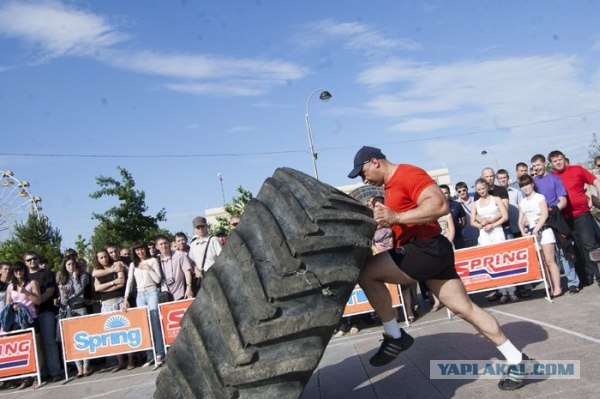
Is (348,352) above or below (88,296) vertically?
below

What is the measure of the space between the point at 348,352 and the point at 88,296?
5472 mm

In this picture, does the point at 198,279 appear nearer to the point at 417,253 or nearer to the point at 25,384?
the point at 25,384

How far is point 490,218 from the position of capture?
8.66 m

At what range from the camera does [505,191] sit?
29.8 ft

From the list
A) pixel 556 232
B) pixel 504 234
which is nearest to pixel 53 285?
pixel 504 234

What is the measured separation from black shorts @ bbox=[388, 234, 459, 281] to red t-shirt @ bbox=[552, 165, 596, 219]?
5310 millimetres

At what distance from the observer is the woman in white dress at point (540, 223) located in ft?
26.6

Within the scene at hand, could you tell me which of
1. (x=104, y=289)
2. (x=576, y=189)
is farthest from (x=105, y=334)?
(x=576, y=189)

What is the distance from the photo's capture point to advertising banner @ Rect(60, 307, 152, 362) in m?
8.83

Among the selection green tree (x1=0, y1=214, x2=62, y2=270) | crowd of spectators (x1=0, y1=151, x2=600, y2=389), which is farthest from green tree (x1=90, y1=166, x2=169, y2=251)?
crowd of spectators (x1=0, y1=151, x2=600, y2=389)

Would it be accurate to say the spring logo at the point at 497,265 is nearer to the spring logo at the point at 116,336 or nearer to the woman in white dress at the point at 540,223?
the woman in white dress at the point at 540,223

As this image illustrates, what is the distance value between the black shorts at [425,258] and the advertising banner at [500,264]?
444cm

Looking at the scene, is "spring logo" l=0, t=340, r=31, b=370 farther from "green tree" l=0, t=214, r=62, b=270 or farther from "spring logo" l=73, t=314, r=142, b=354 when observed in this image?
"green tree" l=0, t=214, r=62, b=270

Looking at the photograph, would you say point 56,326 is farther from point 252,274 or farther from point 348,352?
point 252,274
